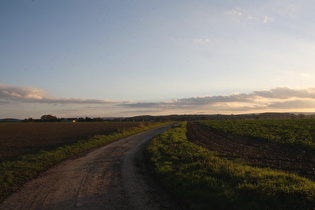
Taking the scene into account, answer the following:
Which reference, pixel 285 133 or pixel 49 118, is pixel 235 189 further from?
pixel 49 118

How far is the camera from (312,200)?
6125mm

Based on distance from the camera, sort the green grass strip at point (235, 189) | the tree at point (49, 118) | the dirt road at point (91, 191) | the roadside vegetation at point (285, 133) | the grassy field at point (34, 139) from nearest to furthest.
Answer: the green grass strip at point (235, 189) < the dirt road at point (91, 191) < the grassy field at point (34, 139) < the roadside vegetation at point (285, 133) < the tree at point (49, 118)

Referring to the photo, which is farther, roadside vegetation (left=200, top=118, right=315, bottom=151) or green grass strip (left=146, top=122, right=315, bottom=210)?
roadside vegetation (left=200, top=118, right=315, bottom=151)

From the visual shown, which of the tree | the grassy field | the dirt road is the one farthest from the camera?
the tree

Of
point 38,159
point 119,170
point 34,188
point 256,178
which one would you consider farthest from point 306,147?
point 38,159

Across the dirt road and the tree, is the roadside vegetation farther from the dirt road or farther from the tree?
the tree

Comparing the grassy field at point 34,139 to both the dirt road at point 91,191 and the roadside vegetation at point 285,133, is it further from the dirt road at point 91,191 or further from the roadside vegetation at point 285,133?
the roadside vegetation at point 285,133

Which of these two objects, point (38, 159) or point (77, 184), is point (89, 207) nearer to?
point (77, 184)

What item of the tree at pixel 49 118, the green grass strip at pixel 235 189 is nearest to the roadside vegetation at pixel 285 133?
the green grass strip at pixel 235 189

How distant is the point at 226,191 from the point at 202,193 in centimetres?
87

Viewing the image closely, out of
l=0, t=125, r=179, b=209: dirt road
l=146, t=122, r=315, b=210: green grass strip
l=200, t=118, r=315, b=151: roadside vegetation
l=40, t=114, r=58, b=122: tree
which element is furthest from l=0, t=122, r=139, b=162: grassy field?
l=40, t=114, r=58, b=122: tree

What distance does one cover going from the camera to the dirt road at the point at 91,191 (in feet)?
23.1

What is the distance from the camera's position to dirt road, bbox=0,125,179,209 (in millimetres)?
7047

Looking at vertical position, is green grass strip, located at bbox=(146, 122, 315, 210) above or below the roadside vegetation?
above
